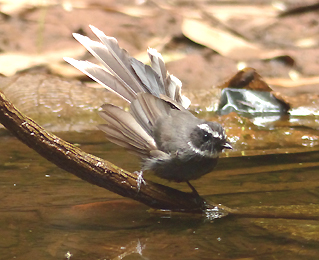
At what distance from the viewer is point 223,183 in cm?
316

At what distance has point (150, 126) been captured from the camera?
2.71 meters

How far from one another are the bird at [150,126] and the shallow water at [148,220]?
0.29 m

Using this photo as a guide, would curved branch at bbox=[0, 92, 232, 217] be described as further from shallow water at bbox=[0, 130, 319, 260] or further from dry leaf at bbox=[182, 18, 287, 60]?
dry leaf at bbox=[182, 18, 287, 60]

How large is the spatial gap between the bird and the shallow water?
289mm

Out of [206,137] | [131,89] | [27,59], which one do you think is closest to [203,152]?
[206,137]

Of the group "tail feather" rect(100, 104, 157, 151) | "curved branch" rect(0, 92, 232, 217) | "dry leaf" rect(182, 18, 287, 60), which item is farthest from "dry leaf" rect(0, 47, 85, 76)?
"curved branch" rect(0, 92, 232, 217)

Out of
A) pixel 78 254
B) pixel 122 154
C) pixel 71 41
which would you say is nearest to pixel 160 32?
pixel 71 41

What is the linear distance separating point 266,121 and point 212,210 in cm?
242

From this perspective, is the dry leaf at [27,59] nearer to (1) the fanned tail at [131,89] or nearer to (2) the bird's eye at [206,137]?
(1) the fanned tail at [131,89]

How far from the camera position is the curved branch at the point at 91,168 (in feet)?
7.13

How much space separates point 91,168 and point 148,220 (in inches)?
19.4

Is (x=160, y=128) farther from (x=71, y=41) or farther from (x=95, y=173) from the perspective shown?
(x=71, y=41)

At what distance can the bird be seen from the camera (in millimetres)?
2611

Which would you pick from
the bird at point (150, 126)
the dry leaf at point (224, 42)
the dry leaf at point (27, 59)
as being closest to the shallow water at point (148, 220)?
the bird at point (150, 126)
